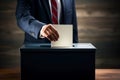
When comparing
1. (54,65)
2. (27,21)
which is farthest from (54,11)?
(54,65)

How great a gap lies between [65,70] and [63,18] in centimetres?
65

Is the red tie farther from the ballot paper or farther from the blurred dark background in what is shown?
the blurred dark background

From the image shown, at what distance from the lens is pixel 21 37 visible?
135 inches

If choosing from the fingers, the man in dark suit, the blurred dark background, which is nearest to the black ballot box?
the fingers

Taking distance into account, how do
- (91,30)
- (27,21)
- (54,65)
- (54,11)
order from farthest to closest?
(91,30) → (54,11) → (27,21) → (54,65)

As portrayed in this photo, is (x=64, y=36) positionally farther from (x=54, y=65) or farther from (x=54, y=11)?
(x=54, y=11)

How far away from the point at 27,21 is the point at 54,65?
38 cm

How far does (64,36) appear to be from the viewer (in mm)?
1223

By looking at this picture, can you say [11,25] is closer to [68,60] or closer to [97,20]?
[97,20]

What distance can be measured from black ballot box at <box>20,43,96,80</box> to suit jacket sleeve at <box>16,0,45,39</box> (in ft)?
0.62

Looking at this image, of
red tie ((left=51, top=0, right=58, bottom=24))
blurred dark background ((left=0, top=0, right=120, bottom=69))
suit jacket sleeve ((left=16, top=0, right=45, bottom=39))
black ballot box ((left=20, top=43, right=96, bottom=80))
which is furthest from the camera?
blurred dark background ((left=0, top=0, right=120, bottom=69))

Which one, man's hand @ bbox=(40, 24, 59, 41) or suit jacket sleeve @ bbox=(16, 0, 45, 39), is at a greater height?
suit jacket sleeve @ bbox=(16, 0, 45, 39)

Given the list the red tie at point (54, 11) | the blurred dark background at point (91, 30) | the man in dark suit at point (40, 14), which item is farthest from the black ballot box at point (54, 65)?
the blurred dark background at point (91, 30)

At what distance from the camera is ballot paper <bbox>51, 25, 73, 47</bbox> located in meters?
1.19
